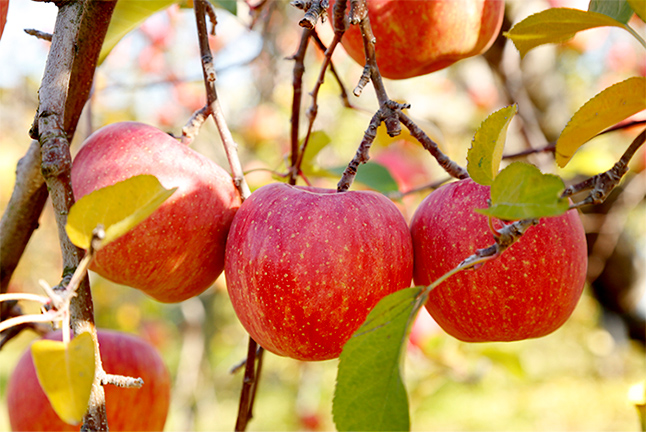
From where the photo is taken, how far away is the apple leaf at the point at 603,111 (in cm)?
37

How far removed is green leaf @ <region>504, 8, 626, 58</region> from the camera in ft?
1.24

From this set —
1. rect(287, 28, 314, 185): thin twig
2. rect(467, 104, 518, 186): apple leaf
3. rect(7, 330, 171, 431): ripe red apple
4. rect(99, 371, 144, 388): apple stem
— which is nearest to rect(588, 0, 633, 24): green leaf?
rect(467, 104, 518, 186): apple leaf

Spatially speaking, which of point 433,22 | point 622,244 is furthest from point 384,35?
point 622,244

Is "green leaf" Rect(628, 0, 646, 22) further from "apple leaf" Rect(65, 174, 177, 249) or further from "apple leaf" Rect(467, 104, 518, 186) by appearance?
"apple leaf" Rect(65, 174, 177, 249)

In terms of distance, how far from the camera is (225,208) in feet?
1.89

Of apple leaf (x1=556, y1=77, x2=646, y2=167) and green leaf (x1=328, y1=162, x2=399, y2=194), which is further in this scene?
green leaf (x1=328, y1=162, x2=399, y2=194)

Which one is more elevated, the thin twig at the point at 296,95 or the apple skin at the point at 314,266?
the thin twig at the point at 296,95

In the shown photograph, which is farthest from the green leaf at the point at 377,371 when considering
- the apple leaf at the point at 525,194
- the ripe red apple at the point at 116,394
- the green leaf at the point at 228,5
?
→ the green leaf at the point at 228,5

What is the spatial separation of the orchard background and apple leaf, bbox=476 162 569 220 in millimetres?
423

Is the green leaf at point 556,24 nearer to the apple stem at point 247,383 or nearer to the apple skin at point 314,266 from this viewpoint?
the apple skin at point 314,266

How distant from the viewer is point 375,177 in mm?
862

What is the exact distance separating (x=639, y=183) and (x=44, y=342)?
5.36ft

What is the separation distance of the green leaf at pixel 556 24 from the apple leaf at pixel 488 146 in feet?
0.23

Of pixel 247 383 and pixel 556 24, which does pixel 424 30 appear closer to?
pixel 556 24
